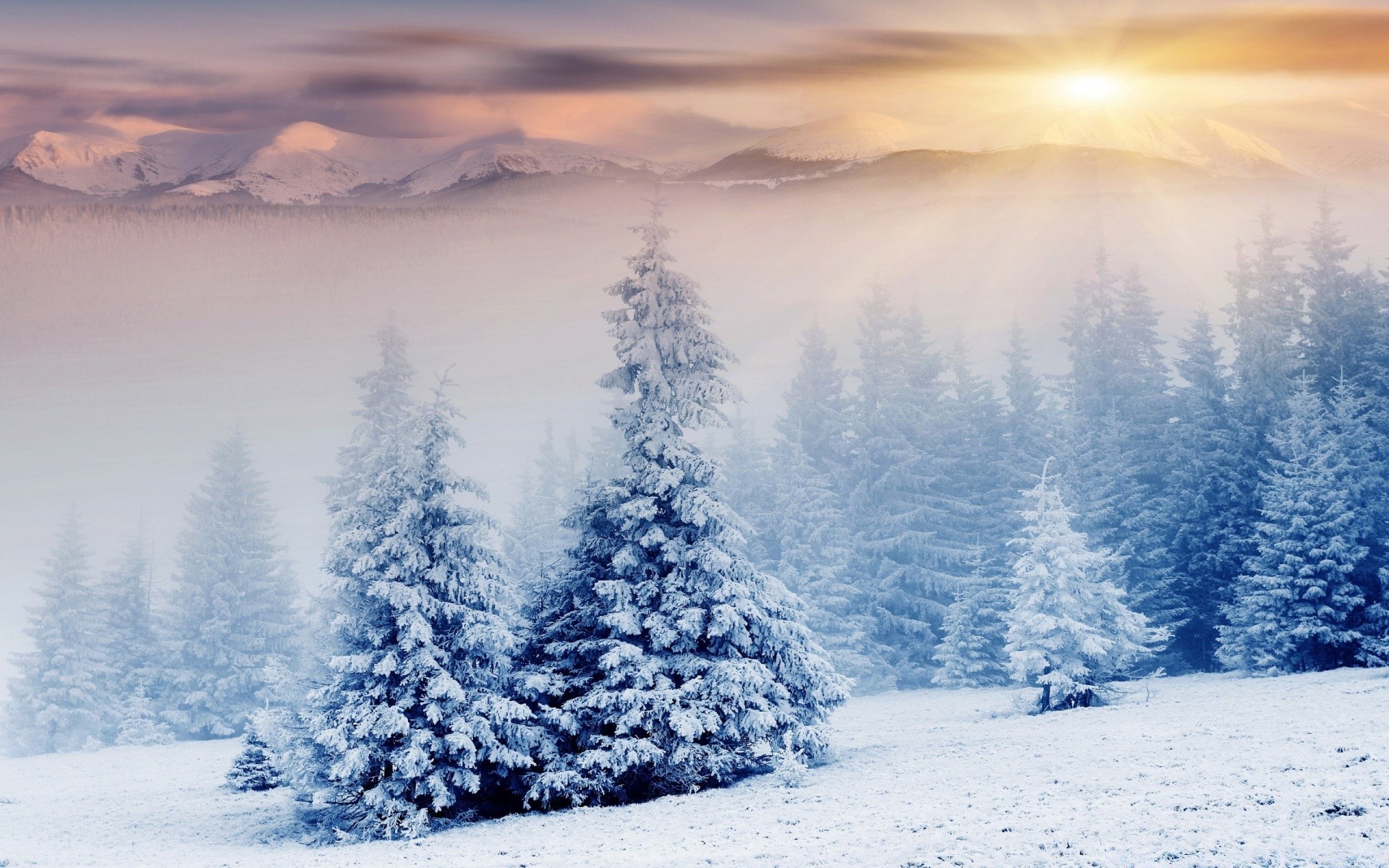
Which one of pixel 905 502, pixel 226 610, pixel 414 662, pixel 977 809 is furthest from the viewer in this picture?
pixel 905 502

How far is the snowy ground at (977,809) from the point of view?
17.0 meters

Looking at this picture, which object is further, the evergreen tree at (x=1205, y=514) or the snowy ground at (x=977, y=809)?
the evergreen tree at (x=1205, y=514)

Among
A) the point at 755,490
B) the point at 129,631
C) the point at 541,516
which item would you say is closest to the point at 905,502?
the point at 755,490

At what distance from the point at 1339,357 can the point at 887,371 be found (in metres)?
20.0

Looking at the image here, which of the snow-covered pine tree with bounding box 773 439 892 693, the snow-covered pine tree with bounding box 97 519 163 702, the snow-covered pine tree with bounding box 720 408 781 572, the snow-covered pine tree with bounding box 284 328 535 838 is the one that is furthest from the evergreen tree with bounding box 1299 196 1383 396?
the snow-covered pine tree with bounding box 97 519 163 702

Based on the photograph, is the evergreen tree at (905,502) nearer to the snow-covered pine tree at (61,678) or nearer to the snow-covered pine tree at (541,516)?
the snow-covered pine tree at (541,516)

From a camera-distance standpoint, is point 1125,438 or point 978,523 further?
point 978,523

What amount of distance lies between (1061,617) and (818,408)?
26.7m

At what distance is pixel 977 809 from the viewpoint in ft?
66.9

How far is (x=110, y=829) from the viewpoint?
26.5 m

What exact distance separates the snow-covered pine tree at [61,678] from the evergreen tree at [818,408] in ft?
118

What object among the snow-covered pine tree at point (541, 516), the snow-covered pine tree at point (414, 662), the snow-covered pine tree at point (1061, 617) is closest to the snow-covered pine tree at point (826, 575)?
the snow-covered pine tree at point (541, 516)

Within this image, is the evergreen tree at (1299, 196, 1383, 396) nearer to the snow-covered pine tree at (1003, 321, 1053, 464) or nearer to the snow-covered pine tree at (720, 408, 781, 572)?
the snow-covered pine tree at (1003, 321, 1053, 464)

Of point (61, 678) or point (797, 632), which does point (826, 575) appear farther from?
point (61, 678)
